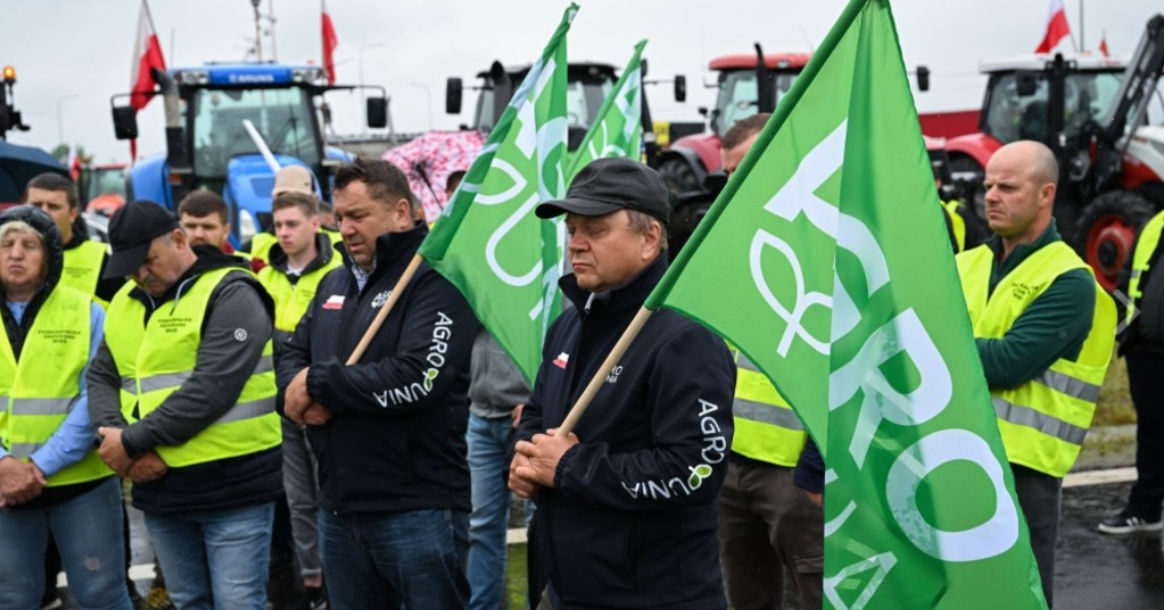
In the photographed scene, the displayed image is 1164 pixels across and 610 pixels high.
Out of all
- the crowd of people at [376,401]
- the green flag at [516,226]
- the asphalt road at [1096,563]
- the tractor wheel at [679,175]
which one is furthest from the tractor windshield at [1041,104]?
the crowd of people at [376,401]

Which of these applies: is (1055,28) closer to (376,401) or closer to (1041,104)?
(1041,104)

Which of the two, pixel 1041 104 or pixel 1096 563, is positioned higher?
pixel 1041 104

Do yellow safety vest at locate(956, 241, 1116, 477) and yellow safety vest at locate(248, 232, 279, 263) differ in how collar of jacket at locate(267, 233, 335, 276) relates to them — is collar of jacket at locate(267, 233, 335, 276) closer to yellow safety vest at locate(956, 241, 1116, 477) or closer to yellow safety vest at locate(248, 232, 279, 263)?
yellow safety vest at locate(248, 232, 279, 263)

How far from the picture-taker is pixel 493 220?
4328 millimetres

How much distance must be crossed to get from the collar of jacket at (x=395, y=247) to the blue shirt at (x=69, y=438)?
1.19 metres

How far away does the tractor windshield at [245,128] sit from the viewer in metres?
13.8

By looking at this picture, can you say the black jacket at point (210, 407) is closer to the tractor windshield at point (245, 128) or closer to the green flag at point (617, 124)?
the green flag at point (617, 124)

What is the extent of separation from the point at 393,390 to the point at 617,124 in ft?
7.32

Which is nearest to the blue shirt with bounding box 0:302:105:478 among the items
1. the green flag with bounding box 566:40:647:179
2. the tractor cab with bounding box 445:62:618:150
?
the green flag with bounding box 566:40:647:179

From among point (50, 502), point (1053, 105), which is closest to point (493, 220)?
point (50, 502)

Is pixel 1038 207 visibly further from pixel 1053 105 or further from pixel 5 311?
pixel 1053 105

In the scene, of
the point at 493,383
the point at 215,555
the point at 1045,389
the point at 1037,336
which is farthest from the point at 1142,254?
the point at 215,555

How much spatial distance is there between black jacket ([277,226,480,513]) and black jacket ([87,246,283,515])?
0.76ft

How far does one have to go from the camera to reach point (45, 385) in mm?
4688
